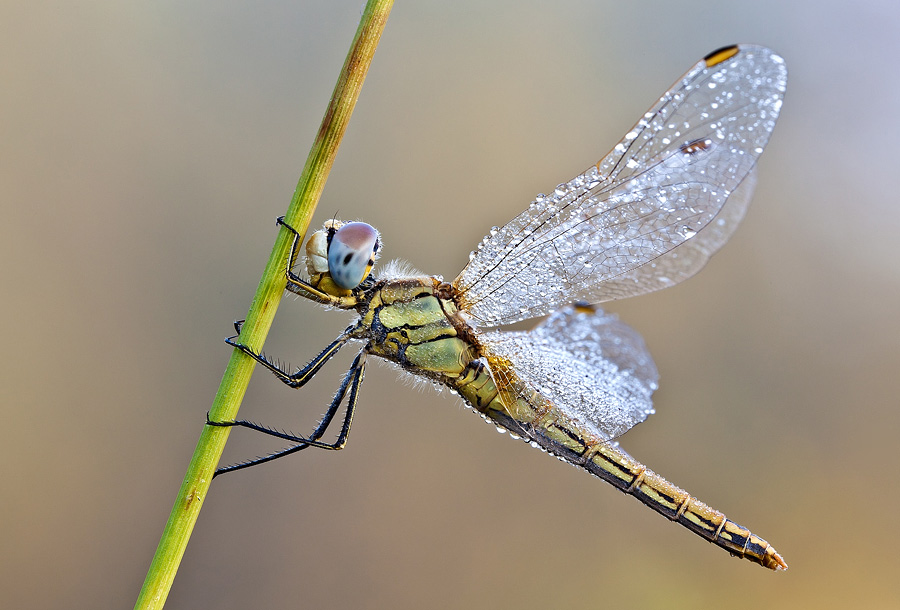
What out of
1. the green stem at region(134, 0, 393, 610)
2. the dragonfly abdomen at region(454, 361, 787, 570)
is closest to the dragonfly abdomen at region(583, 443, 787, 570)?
the dragonfly abdomen at region(454, 361, 787, 570)

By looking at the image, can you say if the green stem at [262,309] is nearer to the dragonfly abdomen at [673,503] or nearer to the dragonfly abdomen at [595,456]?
the dragonfly abdomen at [595,456]

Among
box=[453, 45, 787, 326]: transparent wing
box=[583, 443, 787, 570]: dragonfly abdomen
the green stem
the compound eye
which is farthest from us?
box=[583, 443, 787, 570]: dragonfly abdomen

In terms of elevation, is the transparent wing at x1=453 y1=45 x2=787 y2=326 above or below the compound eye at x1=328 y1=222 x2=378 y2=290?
above

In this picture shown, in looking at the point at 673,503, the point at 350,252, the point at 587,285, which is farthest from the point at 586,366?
the point at 350,252

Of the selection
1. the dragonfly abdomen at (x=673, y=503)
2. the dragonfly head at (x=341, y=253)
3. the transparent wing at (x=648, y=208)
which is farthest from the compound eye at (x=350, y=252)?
the dragonfly abdomen at (x=673, y=503)

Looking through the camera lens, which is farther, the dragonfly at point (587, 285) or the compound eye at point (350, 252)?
the dragonfly at point (587, 285)

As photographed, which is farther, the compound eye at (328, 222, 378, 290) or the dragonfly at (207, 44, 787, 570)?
the dragonfly at (207, 44, 787, 570)

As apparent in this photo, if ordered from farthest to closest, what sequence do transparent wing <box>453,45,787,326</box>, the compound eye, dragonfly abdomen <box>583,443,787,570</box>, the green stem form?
dragonfly abdomen <box>583,443,787,570</box>
transparent wing <box>453,45,787,326</box>
the compound eye
the green stem

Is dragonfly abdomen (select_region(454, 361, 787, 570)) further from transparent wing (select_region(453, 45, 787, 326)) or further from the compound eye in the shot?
the compound eye

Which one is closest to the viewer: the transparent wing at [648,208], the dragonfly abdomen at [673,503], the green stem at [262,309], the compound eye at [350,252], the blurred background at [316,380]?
the green stem at [262,309]
